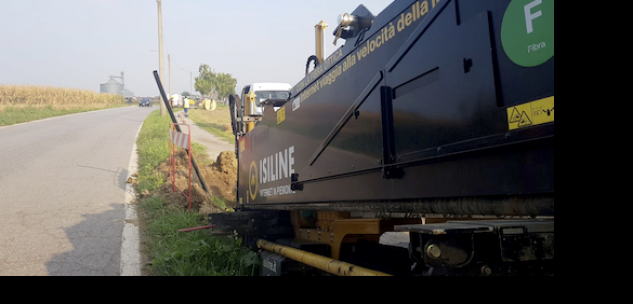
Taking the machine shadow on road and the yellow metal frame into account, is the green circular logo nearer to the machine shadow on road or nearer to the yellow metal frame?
the yellow metal frame

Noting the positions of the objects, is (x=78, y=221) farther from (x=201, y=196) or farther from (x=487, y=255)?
(x=487, y=255)

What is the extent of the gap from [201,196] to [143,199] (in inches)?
52.5

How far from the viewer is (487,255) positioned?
7.57ft

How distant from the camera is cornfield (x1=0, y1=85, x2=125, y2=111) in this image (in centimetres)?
Result: 3275

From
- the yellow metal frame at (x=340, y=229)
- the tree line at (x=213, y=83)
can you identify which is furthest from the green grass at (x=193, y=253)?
the tree line at (x=213, y=83)

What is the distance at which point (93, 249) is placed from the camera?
22.7 ft

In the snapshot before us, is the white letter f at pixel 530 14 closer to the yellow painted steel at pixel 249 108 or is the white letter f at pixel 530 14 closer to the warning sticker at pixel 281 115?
the warning sticker at pixel 281 115

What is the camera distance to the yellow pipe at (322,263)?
3.49m

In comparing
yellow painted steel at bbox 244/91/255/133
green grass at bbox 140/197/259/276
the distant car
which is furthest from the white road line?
the distant car

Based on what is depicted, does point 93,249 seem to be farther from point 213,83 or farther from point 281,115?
point 213,83

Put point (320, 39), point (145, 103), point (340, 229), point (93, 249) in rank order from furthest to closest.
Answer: point (145, 103) < point (93, 249) < point (320, 39) < point (340, 229)

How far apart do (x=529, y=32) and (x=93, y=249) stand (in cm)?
682

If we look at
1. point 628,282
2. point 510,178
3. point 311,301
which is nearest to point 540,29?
point 510,178

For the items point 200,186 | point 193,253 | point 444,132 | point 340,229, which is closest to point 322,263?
point 340,229
